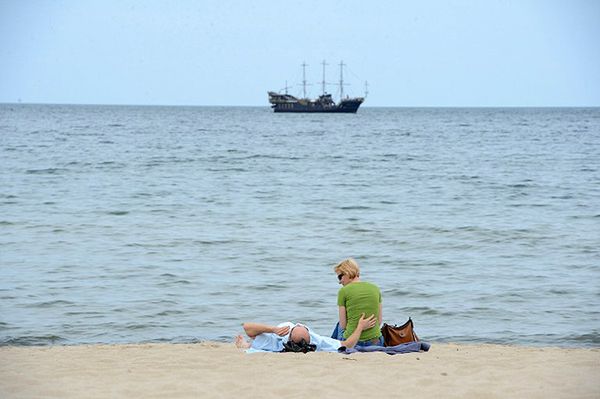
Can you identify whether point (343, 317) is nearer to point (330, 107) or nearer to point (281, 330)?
point (281, 330)

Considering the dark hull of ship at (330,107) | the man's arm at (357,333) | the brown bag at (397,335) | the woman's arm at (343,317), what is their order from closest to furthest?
the man's arm at (357,333) < the woman's arm at (343,317) < the brown bag at (397,335) < the dark hull of ship at (330,107)

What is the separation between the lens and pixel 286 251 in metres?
15.0

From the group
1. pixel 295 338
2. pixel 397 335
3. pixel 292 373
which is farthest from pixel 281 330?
pixel 397 335

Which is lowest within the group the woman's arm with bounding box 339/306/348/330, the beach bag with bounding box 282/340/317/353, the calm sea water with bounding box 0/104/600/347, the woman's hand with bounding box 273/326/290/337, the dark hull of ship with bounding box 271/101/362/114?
the calm sea water with bounding box 0/104/600/347

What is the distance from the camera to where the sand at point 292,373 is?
A: 6.59 meters

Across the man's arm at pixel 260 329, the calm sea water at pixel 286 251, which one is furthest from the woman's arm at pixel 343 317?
the calm sea water at pixel 286 251

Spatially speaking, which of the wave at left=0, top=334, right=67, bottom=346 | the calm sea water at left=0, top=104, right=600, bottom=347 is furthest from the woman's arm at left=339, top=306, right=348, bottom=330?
the wave at left=0, top=334, right=67, bottom=346

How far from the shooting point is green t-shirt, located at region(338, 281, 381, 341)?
26.5ft

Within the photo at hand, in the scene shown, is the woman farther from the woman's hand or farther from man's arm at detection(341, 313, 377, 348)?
the woman's hand

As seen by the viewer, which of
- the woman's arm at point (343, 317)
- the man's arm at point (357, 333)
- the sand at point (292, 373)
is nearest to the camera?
the sand at point (292, 373)

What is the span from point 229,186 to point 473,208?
873cm

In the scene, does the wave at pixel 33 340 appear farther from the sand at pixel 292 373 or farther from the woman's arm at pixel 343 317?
the woman's arm at pixel 343 317

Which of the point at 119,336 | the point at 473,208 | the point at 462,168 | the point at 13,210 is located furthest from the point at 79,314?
the point at 462,168

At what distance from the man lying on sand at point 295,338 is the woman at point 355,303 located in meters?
0.08
